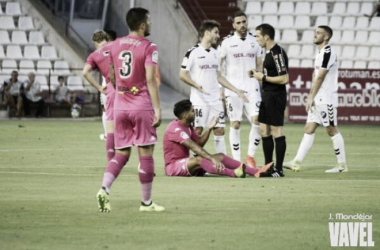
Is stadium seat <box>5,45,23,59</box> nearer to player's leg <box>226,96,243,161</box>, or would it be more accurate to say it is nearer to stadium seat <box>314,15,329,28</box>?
stadium seat <box>314,15,329,28</box>

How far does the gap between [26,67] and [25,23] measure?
1.87 meters

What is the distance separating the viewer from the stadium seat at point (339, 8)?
40.1m

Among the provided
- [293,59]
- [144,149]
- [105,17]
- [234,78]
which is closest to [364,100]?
[293,59]

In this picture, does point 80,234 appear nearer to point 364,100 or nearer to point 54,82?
point 364,100

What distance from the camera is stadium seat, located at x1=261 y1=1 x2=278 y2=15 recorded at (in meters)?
40.4

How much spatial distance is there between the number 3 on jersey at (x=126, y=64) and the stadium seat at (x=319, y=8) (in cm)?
2946

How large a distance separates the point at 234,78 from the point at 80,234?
8580 mm

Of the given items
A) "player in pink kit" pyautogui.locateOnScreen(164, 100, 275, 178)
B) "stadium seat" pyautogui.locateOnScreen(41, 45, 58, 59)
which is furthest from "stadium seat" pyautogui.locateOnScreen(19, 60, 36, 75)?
"player in pink kit" pyautogui.locateOnScreen(164, 100, 275, 178)

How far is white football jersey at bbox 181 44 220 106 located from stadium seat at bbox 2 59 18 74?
2114 centimetres

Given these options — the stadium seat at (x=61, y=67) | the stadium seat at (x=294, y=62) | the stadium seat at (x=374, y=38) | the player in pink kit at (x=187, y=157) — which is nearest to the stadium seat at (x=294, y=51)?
the stadium seat at (x=294, y=62)

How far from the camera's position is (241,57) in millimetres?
17844

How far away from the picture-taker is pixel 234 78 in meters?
17.9

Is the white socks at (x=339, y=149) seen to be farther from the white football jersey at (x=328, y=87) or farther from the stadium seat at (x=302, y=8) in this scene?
the stadium seat at (x=302, y=8)

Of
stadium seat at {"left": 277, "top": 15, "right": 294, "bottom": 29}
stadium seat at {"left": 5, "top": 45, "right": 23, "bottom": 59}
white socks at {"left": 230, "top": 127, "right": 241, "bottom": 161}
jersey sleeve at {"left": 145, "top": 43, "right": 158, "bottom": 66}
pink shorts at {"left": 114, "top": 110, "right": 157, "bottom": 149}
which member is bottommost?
stadium seat at {"left": 5, "top": 45, "right": 23, "bottom": 59}
